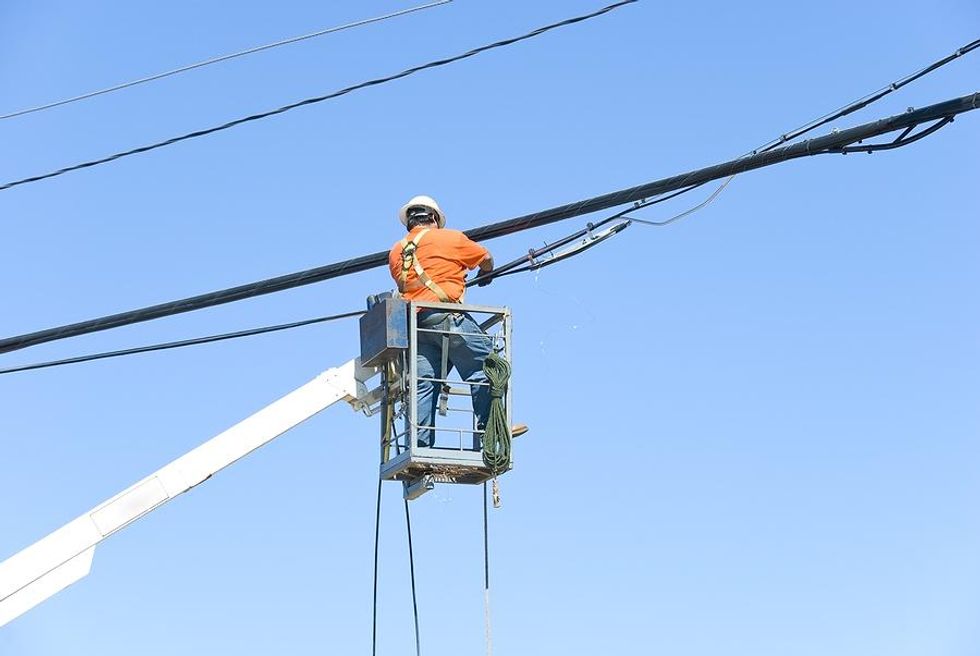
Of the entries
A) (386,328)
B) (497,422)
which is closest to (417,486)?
(497,422)

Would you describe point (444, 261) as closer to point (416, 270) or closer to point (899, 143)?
point (416, 270)

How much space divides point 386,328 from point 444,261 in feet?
2.72

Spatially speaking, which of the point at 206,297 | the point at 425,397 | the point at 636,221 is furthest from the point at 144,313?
the point at 636,221

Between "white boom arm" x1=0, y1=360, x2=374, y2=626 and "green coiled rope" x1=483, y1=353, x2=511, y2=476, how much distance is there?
1.11m

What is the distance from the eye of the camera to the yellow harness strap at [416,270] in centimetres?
1378

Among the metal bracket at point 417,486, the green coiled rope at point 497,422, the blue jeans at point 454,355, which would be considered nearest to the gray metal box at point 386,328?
the blue jeans at point 454,355

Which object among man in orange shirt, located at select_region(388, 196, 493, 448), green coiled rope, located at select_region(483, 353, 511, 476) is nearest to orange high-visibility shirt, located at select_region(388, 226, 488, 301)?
man in orange shirt, located at select_region(388, 196, 493, 448)

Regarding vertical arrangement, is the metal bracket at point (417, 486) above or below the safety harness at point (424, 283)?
below

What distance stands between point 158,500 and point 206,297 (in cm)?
209

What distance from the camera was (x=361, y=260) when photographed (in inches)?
578

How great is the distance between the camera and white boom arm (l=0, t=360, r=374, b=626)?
13.0 m

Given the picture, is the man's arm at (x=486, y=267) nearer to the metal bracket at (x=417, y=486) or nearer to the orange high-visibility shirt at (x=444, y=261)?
the orange high-visibility shirt at (x=444, y=261)

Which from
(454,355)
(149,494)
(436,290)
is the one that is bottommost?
(149,494)

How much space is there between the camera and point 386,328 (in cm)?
1343
